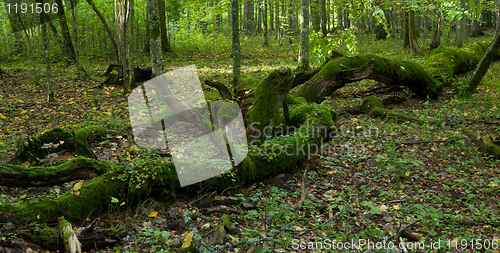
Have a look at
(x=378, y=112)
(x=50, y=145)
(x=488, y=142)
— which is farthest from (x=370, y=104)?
(x=50, y=145)

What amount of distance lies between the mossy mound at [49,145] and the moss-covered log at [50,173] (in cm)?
147

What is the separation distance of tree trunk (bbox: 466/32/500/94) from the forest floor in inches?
16.1

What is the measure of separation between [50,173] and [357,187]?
461 centimetres

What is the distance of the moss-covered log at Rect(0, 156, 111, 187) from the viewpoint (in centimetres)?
358

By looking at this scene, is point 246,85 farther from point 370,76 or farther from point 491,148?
point 491,148

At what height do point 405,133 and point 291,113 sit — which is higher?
point 291,113

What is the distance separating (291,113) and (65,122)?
587cm

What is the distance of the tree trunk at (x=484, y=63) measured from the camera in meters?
7.48

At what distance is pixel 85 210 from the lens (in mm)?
3633

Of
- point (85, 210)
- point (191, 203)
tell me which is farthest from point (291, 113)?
point (85, 210)

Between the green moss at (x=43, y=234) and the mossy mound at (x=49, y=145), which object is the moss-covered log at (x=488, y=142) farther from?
the mossy mound at (x=49, y=145)

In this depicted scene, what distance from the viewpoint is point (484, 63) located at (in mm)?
7988

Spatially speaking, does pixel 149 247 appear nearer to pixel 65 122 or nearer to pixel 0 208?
pixel 0 208

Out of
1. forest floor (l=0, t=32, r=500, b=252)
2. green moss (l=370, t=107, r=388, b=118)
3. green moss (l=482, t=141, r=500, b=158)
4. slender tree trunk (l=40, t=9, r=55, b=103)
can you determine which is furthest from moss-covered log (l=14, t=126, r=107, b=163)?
green moss (l=482, t=141, r=500, b=158)
